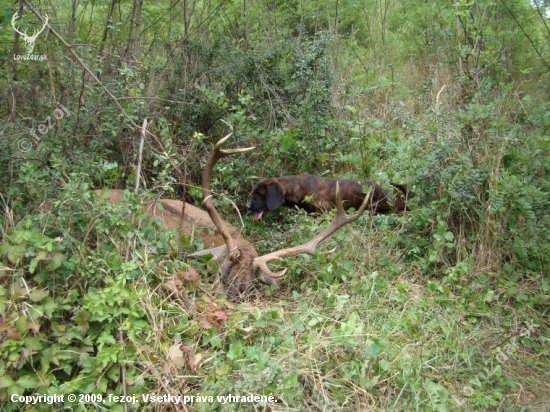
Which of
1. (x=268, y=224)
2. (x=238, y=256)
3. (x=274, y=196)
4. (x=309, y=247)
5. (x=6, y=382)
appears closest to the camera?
(x=6, y=382)

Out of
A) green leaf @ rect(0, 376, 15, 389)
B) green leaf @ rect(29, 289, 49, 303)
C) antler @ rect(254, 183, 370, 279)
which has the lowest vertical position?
green leaf @ rect(0, 376, 15, 389)

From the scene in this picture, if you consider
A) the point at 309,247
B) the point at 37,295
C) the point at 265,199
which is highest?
the point at 265,199

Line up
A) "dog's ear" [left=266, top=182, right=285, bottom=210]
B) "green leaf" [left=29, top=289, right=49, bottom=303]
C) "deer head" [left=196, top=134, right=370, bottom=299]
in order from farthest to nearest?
1. "dog's ear" [left=266, top=182, right=285, bottom=210]
2. "deer head" [left=196, top=134, right=370, bottom=299]
3. "green leaf" [left=29, top=289, right=49, bottom=303]

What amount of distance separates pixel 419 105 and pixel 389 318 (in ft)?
15.2

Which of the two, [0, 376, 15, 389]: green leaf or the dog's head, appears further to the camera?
the dog's head

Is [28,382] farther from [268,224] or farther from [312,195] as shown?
[312,195]

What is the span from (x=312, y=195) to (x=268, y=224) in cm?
58

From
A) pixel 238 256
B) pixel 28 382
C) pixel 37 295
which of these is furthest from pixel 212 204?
pixel 28 382

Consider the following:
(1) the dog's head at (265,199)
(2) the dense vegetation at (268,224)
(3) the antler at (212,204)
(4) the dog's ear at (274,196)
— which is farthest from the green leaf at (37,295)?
(4) the dog's ear at (274,196)

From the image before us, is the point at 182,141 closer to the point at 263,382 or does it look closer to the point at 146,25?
the point at 146,25

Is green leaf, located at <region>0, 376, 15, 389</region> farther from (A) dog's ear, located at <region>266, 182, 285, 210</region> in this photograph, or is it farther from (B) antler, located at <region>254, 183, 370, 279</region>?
(A) dog's ear, located at <region>266, 182, 285, 210</region>

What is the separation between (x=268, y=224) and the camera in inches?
268

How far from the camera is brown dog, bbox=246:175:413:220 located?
6.63 m

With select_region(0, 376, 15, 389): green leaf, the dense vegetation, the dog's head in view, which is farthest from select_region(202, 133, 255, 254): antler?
select_region(0, 376, 15, 389): green leaf
